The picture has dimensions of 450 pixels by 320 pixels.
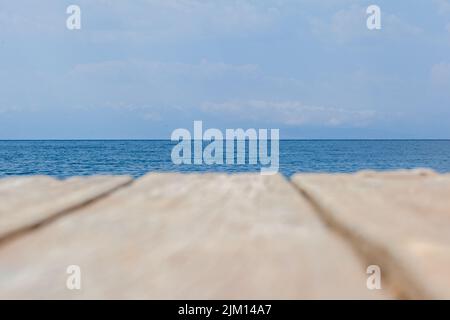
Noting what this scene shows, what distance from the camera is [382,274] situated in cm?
43

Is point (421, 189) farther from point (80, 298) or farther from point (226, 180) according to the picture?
point (80, 298)

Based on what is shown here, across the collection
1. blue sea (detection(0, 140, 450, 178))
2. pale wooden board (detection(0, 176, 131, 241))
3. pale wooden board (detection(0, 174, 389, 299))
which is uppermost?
pale wooden board (detection(0, 176, 131, 241))

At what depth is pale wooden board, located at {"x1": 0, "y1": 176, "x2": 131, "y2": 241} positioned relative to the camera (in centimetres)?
65

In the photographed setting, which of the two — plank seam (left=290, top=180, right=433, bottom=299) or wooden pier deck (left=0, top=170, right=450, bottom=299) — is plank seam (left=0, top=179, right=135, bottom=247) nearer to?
wooden pier deck (left=0, top=170, right=450, bottom=299)

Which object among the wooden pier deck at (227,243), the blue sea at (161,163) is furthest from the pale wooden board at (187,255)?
the blue sea at (161,163)

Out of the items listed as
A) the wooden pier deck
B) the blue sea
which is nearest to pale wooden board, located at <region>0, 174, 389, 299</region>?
the wooden pier deck

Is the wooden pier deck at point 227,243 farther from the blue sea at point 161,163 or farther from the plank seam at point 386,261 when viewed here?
the blue sea at point 161,163

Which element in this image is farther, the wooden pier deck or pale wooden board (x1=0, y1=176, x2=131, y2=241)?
pale wooden board (x1=0, y1=176, x2=131, y2=241)

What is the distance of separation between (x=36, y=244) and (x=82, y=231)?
0.23ft

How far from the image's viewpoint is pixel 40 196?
2.87 ft

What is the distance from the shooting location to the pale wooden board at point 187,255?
406 mm

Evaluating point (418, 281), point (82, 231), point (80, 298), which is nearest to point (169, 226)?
point (82, 231)

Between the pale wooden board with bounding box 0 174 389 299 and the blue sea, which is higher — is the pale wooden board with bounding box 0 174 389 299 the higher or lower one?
the higher one
